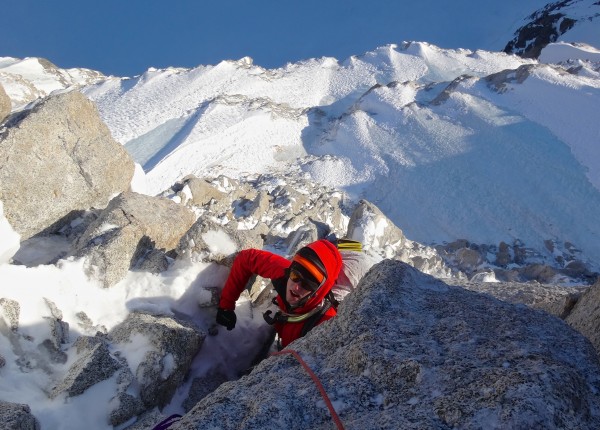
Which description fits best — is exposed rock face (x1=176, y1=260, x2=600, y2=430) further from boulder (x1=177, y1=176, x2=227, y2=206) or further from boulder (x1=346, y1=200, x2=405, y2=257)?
boulder (x1=177, y1=176, x2=227, y2=206)

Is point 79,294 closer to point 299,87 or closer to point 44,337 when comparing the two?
point 44,337

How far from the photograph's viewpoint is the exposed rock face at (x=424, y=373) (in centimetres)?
190

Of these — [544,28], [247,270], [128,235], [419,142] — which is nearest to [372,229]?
[247,270]

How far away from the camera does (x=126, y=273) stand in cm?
435

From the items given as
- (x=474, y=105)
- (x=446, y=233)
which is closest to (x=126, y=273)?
(x=446, y=233)

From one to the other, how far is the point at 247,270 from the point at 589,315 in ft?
8.01

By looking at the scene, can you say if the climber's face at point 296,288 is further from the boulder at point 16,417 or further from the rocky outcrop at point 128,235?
the boulder at point 16,417

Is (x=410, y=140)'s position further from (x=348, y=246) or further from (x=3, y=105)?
(x=3, y=105)

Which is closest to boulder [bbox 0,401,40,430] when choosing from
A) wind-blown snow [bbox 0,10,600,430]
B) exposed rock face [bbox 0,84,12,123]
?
exposed rock face [bbox 0,84,12,123]

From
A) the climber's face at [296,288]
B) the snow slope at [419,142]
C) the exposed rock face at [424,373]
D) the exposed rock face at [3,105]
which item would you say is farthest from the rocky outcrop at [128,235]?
the snow slope at [419,142]

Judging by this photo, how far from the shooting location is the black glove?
4.14 metres

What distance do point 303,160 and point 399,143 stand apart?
480 centimetres

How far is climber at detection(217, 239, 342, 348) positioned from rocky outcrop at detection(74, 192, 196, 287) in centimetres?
88

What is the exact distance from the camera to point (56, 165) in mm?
5250
